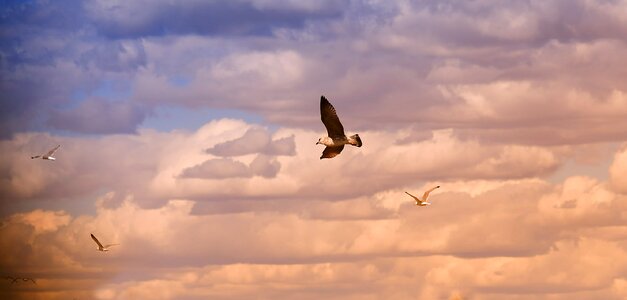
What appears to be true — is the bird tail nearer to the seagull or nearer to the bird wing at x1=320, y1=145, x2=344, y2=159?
the seagull

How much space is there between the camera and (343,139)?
494ft

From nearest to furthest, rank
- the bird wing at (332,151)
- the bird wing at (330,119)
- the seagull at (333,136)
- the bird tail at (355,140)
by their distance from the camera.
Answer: the bird wing at (330,119), the seagull at (333,136), the bird tail at (355,140), the bird wing at (332,151)

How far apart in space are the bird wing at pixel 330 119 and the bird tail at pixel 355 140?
1.26 meters

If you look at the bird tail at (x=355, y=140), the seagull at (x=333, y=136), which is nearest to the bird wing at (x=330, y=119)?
the seagull at (x=333, y=136)

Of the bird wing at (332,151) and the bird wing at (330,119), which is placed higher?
the bird wing at (330,119)

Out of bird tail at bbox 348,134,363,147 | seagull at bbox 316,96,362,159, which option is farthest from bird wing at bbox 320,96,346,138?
bird tail at bbox 348,134,363,147

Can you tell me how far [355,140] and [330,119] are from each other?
3.74 metres

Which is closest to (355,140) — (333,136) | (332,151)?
(333,136)

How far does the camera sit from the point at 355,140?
490 ft

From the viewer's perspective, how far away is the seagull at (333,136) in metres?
149

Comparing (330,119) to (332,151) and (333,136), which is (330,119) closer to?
(333,136)

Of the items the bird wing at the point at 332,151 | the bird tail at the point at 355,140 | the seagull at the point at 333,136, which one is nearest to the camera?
the seagull at the point at 333,136

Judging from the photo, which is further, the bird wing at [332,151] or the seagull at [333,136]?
the bird wing at [332,151]

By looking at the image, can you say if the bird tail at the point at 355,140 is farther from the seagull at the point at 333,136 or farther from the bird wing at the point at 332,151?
the bird wing at the point at 332,151
